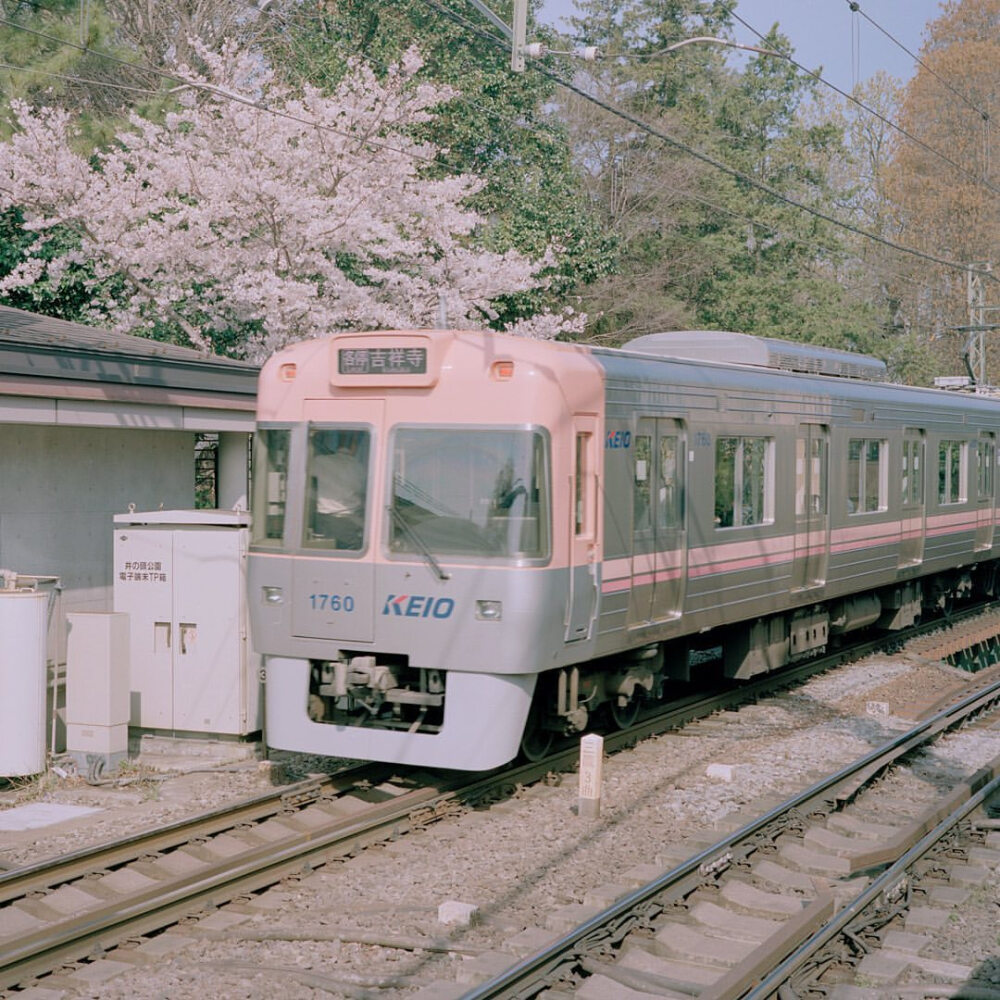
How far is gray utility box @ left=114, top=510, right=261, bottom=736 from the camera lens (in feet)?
31.7

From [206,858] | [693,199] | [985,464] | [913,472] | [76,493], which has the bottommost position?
[206,858]

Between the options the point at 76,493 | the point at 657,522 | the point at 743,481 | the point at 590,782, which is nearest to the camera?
the point at 590,782

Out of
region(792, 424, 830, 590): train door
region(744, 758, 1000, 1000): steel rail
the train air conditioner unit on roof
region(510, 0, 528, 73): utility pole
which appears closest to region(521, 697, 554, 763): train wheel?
region(744, 758, 1000, 1000): steel rail

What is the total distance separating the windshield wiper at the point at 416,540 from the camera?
8.06 m

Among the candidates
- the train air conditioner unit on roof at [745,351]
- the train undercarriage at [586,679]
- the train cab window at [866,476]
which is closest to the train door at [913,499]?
the train cab window at [866,476]

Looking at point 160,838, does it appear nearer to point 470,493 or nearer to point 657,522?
point 470,493

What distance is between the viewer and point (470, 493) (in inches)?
318

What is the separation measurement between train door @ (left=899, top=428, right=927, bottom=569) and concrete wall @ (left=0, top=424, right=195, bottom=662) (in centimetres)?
803

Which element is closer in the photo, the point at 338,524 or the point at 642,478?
the point at 338,524

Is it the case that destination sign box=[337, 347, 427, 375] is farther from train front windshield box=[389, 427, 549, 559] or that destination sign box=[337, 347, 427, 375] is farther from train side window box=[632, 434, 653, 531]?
train side window box=[632, 434, 653, 531]

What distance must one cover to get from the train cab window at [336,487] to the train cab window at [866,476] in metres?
6.46

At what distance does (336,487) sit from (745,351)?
5131 mm

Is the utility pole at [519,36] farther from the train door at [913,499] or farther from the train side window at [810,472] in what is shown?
the train door at [913,499]

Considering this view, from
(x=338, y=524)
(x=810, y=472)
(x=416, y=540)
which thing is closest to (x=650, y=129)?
(x=810, y=472)
